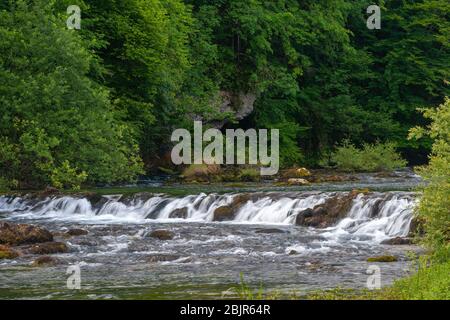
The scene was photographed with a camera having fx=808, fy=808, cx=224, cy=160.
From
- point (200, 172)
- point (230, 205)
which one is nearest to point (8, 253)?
point (230, 205)

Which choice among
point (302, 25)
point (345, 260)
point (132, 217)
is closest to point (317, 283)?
point (345, 260)

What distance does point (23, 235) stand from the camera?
23484mm

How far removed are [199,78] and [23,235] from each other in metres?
26.5

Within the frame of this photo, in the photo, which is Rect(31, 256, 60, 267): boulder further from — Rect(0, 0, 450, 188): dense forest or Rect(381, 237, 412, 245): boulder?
Rect(0, 0, 450, 188): dense forest

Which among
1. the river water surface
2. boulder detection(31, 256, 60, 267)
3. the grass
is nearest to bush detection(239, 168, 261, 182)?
the river water surface

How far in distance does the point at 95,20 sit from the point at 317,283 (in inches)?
1042

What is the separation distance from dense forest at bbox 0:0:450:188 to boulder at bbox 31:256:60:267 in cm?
1052

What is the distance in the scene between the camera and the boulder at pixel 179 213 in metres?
31.2

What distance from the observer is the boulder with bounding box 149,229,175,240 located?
966 inches

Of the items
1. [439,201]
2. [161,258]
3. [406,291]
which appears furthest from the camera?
[161,258]

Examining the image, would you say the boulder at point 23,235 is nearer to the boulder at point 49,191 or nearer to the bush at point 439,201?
the boulder at point 49,191

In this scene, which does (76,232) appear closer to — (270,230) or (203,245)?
(203,245)

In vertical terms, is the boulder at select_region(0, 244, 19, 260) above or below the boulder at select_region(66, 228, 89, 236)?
above

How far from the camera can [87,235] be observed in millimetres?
24984
